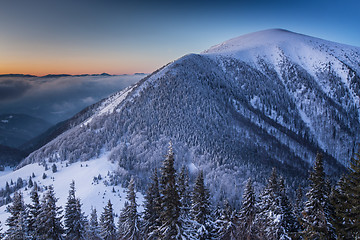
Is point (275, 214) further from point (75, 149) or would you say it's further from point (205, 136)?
point (75, 149)

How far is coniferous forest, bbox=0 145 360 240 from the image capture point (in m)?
15.4

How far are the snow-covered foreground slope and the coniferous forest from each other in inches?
1752

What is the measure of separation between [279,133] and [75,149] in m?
157

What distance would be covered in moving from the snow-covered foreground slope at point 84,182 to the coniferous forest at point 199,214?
4450cm

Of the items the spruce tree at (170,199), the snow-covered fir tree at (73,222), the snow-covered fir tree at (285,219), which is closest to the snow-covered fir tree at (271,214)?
the snow-covered fir tree at (285,219)

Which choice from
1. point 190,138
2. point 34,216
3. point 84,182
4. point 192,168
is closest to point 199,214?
point 34,216

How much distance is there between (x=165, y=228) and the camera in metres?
17.0

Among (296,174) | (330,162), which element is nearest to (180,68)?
(296,174)

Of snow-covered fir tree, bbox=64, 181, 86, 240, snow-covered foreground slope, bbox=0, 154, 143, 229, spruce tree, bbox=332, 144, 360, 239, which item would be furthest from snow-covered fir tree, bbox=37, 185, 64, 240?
snow-covered foreground slope, bbox=0, 154, 143, 229

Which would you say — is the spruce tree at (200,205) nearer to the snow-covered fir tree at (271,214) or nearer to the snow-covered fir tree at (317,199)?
the snow-covered fir tree at (271,214)

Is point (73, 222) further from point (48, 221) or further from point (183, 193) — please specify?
point (183, 193)

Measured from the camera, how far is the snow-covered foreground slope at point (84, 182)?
76.2 m

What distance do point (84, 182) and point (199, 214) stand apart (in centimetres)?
7756

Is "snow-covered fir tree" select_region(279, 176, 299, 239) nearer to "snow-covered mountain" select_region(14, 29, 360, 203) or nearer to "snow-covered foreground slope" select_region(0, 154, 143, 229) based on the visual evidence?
"snow-covered foreground slope" select_region(0, 154, 143, 229)
